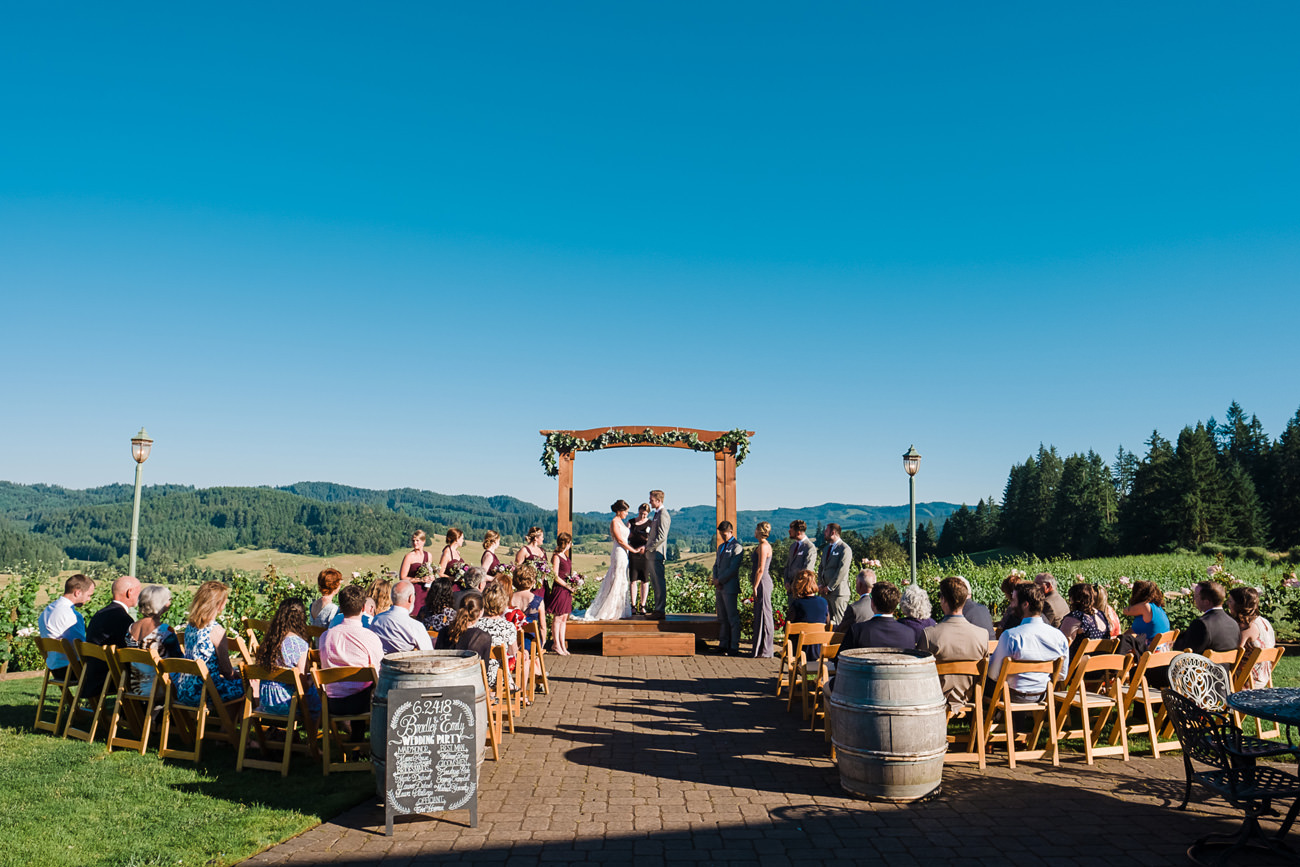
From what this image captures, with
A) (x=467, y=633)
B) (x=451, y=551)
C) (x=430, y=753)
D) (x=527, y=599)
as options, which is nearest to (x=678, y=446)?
(x=451, y=551)

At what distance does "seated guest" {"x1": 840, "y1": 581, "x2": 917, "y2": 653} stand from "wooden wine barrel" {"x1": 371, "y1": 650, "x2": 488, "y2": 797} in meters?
2.90

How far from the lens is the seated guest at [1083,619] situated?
7.18 metres

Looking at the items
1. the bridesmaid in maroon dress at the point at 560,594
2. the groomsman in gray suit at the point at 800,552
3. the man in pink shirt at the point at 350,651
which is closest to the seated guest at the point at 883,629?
the man in pink shirt at the point at 350,651

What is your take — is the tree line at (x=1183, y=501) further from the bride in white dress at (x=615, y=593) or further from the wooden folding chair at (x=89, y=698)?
the wooden folding chair at (x=89, y=698)

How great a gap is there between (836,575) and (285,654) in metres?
7.62

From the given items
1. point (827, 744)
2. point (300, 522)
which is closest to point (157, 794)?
point (827, 744)

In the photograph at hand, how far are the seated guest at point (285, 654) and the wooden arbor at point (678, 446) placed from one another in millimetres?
7359

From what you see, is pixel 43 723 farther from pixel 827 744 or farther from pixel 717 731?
pixel 827 744

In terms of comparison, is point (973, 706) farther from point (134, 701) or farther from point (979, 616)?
point (134, 701)

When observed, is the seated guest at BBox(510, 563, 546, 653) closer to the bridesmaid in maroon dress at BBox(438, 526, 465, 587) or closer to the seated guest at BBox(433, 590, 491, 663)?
the seated guest at BBox(433, 590, 491, 663)

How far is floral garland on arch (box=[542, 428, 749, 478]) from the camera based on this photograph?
1348 cm

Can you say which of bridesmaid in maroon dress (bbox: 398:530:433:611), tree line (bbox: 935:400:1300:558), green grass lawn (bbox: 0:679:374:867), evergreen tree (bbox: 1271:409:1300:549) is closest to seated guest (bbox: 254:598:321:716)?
green grass lawn (bbox: 0:679:374:867)

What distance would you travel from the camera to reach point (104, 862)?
417cm

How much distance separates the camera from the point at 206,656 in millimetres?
6211
